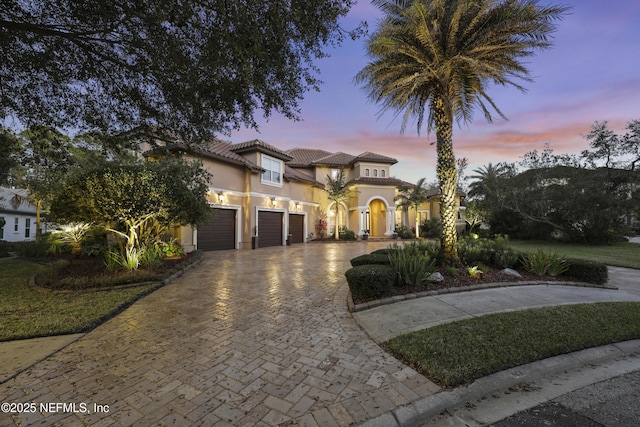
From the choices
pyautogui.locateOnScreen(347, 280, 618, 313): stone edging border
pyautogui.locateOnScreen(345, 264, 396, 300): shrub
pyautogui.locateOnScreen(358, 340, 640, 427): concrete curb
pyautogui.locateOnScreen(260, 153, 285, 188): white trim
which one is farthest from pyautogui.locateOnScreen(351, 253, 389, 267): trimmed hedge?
pyautogui.locateOnScreen(260, 153, 285, 188): white trim

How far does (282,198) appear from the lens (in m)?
19.5

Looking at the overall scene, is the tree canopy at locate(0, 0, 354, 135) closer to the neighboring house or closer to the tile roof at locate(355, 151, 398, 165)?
the tile roof at locate(355, 151, 398, 165)

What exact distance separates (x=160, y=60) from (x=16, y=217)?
104 feet

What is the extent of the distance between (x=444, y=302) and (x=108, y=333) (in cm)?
614

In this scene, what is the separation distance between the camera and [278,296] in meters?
6.22

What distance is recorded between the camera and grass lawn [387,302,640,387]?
3.08 meters

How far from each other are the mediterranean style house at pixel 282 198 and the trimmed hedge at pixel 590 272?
12280mm

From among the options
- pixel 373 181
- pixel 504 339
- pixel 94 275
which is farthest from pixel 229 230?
pixel 504 339

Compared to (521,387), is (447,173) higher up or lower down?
higher up

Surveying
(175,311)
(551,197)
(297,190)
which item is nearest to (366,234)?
(297,190)

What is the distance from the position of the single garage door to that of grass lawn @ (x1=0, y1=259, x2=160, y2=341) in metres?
7.74

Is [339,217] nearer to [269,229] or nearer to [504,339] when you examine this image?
[269,229]

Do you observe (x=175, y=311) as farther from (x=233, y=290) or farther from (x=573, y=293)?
(x=573, y=293)

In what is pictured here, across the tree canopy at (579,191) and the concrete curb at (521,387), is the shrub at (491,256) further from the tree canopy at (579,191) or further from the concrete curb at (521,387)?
the tree canopy at (579,191)
